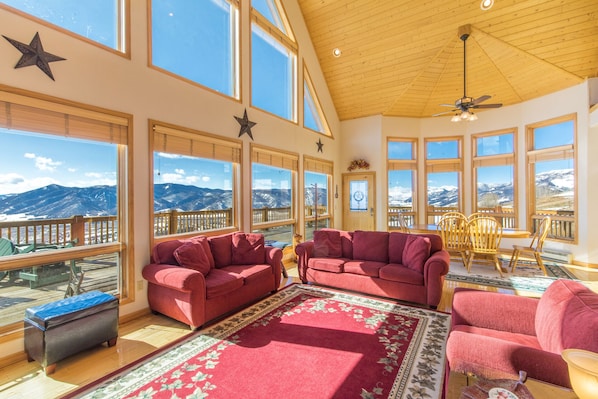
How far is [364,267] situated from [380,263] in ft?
1.04

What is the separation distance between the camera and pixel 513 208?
21.9 ft

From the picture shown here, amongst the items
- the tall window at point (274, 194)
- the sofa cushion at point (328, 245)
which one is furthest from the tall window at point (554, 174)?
the tall window at point (274, 194)

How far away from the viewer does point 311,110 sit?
686 cm

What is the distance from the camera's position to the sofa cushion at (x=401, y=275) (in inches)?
138

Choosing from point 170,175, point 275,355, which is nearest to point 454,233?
point 275,355

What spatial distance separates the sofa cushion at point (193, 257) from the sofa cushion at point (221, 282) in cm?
13

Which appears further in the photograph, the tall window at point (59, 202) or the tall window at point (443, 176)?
the tall window at point (443, 176)

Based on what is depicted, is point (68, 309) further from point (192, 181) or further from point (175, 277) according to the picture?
point (192, 181)

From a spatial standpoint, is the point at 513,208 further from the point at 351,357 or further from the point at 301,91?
the point at 351,357

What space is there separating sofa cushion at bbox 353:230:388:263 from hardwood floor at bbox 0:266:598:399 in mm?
2607

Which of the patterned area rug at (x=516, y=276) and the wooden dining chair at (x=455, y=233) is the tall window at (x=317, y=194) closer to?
the wooden dining chair at (x=455, y=233)

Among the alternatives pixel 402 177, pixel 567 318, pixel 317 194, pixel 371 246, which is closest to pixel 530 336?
pixel 567 318

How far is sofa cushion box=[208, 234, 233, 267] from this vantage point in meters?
3.73

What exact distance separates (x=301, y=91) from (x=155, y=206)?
411 cm
